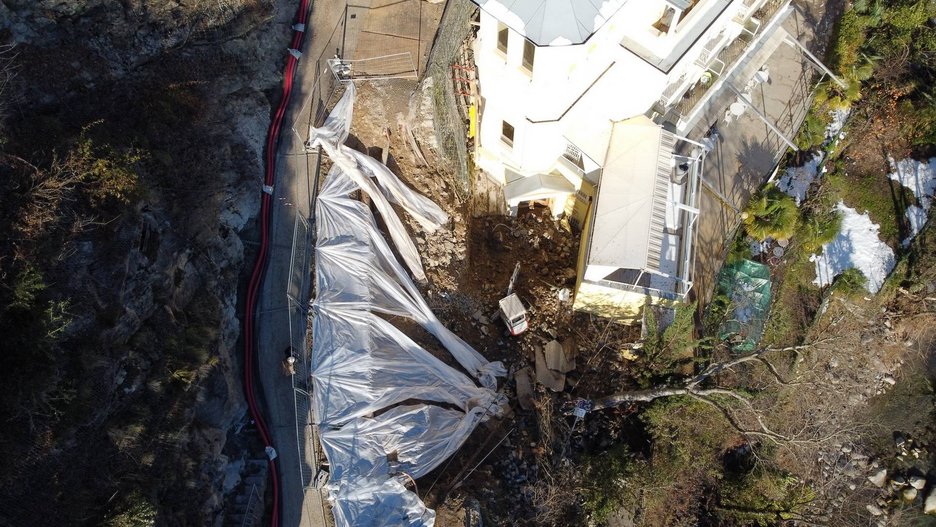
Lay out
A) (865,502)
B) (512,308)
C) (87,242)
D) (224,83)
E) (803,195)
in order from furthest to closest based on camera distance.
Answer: (803,195) < (865,502) < (512,308) < (224,83) < (87,242)

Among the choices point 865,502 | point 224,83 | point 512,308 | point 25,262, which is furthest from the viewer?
point 865,502

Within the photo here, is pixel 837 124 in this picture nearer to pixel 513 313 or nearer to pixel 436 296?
pixel 513 313

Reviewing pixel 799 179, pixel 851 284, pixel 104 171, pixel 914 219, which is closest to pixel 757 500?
pixel 851 284

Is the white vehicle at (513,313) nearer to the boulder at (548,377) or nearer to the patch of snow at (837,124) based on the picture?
the boulder at (548,377)

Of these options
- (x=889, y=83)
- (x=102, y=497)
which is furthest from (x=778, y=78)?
(x=102, y=497)

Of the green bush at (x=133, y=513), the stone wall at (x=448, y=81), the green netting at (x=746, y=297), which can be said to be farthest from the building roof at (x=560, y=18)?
the green bush at (x=133, y=513)

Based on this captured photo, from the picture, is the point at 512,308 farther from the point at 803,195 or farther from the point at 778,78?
the point at 778,78
